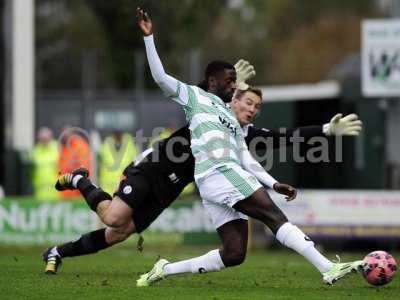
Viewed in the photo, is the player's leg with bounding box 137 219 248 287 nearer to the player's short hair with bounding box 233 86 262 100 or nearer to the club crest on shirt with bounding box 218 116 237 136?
the club crest on shirt with bounding box 218 116 237 136

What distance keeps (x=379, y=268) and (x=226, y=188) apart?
170 cm

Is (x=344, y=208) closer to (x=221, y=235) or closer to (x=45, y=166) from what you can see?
(x=45, y=166)

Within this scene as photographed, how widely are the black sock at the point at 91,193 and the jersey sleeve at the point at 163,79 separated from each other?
4.65 ft

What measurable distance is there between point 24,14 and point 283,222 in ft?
55.7

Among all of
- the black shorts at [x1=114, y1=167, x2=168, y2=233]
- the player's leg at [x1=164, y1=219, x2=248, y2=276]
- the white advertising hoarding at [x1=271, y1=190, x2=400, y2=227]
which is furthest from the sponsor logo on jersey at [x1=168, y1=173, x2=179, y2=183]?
the white advertising hoarding at [x1=271, y1=190, x2=400, y2=227]

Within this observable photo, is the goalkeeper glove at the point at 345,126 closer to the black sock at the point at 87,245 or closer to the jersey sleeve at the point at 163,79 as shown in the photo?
the jersey sleeve at the point at 163,79

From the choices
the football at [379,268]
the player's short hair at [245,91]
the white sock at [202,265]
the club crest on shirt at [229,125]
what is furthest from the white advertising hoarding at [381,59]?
the white sock at [202,265]

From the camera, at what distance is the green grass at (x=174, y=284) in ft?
37.7

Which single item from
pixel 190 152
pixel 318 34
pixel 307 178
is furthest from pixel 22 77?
pixel 318 34

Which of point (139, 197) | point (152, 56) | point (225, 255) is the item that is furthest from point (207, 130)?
point (225, 255)

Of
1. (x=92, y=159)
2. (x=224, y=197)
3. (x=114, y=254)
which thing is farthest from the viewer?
(x=92, y=159)

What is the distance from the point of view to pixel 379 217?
22.2 m

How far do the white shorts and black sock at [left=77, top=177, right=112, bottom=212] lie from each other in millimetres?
1225

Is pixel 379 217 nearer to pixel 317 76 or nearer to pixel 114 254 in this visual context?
pixel 114 254
